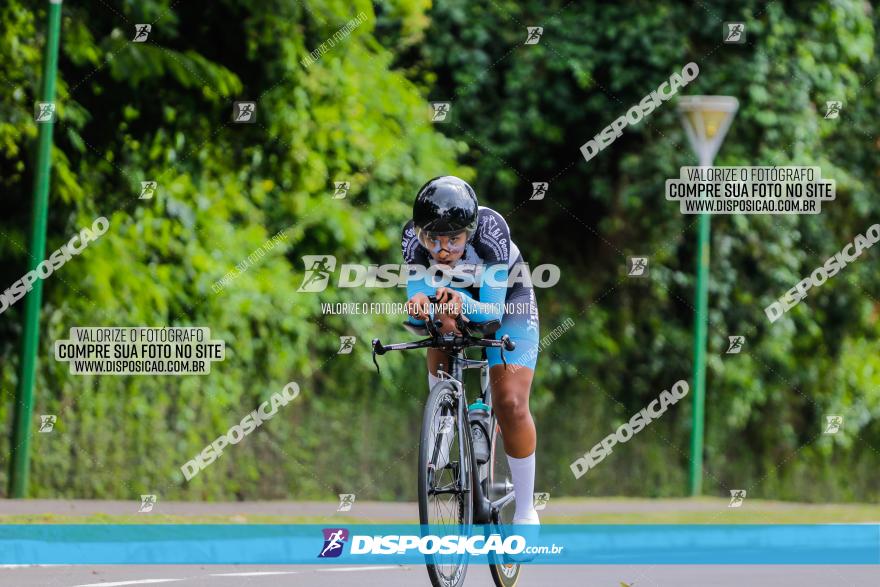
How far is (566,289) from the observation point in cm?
2130

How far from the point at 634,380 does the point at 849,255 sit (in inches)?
130

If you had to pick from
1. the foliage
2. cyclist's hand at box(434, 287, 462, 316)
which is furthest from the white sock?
the foliage

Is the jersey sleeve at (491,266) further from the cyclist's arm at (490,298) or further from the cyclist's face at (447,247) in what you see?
the cyclist's face at (447,247)

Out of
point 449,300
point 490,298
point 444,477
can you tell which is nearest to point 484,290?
point 490,298

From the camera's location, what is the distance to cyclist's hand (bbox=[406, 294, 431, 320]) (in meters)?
7.39

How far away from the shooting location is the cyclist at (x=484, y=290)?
7441 mm

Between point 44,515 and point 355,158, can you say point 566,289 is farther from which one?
point 44,515

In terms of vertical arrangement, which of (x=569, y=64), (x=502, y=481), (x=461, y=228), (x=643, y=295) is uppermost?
(x=569, y=64)

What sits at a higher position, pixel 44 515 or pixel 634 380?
pixel 634 380

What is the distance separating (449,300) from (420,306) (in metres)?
0.14

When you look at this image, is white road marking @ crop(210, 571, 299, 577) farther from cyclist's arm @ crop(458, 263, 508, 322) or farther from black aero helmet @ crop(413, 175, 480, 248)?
black aero helmet @ crop(413, 175, 480, 248)

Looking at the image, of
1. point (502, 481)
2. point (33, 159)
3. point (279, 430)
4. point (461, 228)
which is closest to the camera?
point (461, 228)

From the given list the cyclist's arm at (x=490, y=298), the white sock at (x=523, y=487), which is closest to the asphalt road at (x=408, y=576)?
the white sock at (x=523, y=487)

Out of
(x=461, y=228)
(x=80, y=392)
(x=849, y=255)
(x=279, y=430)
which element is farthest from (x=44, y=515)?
(x=849, y=255)
